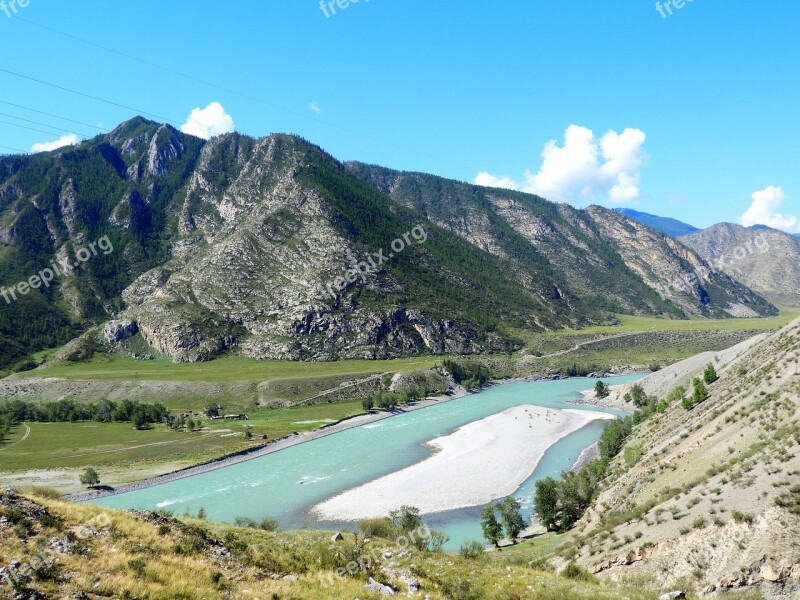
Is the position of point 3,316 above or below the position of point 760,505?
above

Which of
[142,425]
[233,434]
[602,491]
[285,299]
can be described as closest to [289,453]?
[233,434]

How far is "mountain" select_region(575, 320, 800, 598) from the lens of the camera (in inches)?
788

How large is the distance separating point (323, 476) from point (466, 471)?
19.7m

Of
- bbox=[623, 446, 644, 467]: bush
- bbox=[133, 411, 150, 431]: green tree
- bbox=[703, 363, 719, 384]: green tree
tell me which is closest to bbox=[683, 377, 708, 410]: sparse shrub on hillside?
bbox=[703, 363, 719, 384]: green tree

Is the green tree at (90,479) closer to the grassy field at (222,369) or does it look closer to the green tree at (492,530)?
the green tree at (492,530)

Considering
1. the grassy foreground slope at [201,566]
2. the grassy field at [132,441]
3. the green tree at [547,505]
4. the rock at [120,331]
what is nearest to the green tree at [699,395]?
the green tree at [547,505]

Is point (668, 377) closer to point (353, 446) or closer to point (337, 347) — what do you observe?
point (353, 446)

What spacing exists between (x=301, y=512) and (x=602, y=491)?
31007mm

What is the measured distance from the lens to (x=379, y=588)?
1631 cm

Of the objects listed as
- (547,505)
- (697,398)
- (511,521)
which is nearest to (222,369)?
(511,521)

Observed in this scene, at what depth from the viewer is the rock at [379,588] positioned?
52.5 ft

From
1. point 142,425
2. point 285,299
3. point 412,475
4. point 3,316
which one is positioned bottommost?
point 412,475

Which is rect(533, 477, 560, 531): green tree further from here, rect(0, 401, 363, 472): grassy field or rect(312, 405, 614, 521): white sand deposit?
rect(0, 401, 363, 472): grassy field

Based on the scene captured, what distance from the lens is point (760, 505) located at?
22.3m
